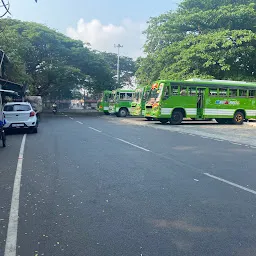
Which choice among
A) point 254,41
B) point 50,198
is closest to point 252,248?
point 50,198

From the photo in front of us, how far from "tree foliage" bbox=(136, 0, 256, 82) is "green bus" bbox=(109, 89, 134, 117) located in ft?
13.8

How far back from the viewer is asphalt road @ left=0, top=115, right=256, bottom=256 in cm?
350

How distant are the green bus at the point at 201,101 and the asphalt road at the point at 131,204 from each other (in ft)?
44.2

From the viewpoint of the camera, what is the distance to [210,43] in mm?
26844

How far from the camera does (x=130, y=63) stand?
6912cm

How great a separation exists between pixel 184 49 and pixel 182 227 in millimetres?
26749

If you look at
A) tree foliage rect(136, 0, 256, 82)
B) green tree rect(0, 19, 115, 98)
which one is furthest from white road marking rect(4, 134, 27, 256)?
green tree rect(0, 19, 115, 98)

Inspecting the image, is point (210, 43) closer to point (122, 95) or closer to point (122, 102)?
point (122, 95)

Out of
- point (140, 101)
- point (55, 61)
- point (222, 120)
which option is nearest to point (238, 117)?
point (222, 120)

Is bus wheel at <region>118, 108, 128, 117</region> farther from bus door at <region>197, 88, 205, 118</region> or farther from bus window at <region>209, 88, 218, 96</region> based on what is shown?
bus window at <region>209, 88, 218, 96</region>

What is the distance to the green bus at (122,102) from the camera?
32.8 meters

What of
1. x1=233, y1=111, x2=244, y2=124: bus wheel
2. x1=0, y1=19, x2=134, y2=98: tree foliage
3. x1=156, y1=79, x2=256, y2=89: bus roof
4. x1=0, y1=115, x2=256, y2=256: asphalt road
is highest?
x1=0, y1=19, x2=134, y2=98: tree foliage

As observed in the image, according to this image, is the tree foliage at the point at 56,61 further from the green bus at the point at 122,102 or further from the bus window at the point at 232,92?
the bus window at the point at 232,92

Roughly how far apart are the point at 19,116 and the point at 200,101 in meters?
13.4
